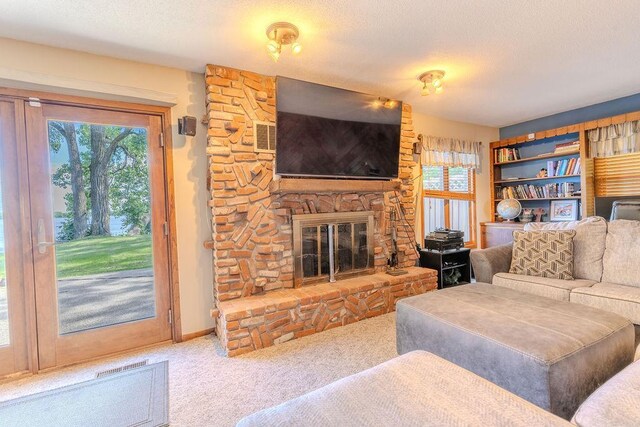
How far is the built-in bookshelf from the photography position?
4023 mm

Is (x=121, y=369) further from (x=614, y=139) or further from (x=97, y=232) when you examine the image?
(x=614, y=139)

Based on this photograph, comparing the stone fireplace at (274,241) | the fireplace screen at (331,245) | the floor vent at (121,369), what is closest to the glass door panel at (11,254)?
the floor vent at (121,369)

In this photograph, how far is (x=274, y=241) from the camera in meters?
2.80

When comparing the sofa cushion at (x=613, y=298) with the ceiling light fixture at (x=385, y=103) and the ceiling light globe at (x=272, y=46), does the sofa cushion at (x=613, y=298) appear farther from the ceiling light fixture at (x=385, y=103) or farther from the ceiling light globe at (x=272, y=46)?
the ceiling light globe at (x=272, y=46)

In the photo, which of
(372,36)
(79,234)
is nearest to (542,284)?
(372,36)

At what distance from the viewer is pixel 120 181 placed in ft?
7.96

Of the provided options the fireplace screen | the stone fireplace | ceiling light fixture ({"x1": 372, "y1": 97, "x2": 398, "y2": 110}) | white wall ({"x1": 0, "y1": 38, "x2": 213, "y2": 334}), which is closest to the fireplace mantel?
the stone fireplace

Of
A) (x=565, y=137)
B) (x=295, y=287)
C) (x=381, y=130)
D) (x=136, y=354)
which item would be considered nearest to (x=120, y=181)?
(x=136, y=354)

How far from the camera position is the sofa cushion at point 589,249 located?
2537 mm

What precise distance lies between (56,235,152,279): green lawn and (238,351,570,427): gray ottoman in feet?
6.55

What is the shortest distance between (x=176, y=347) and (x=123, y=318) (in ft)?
1.57

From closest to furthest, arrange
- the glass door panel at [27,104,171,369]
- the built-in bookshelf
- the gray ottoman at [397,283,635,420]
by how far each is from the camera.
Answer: the gray ottoman at [397,283,635,420], the glass door panel at [27,104,171,369], the built-in bookshelf

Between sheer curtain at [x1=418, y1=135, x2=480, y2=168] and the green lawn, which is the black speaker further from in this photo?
sheer curtain at [x1=418, y1=135, x2=480, y2=168]

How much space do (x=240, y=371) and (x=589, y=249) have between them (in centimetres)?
302
